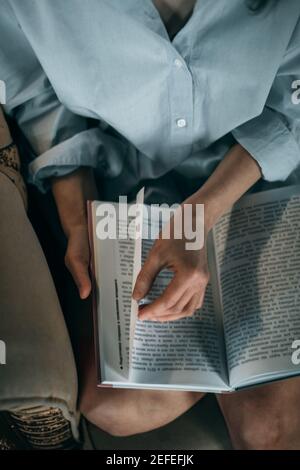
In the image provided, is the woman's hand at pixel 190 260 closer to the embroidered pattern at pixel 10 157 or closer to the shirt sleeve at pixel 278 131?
the shirt sleeve at pixel 278 131

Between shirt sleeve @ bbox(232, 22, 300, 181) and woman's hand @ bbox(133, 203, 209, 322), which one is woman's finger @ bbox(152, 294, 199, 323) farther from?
shirt sleeve @ bbox(232, 22, 300, 181)

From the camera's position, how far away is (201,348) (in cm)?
61

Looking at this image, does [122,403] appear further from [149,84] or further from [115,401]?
[149,84]

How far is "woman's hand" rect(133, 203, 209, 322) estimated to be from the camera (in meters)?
0.58

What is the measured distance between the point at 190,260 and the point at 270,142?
176mm

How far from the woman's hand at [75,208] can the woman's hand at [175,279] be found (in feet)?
0.27

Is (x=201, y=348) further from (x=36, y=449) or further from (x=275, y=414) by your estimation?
(x=36, y=449)

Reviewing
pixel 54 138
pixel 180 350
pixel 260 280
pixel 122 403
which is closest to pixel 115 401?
pixel 122 403

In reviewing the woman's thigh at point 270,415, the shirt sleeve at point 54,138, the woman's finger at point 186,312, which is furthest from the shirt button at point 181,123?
the woman's thigh at point 270,415

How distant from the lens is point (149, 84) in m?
0.61

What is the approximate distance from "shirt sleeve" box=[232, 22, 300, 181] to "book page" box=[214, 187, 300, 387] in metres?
0.04

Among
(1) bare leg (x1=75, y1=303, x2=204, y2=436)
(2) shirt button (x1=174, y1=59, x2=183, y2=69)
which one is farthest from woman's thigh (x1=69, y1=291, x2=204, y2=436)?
(2) shirt button (x1=174, y1=59, x2=183, y2=69)

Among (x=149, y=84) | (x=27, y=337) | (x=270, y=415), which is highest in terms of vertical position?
(x=149, y=84)
